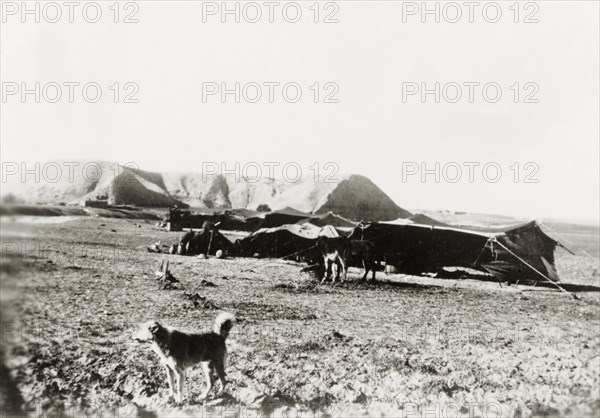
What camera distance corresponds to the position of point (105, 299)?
26.9 ft

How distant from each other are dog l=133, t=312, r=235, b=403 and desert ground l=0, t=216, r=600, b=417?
0.26m

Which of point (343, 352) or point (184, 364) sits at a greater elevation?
point (184, 364)

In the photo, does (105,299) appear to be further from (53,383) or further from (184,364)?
(184,364)

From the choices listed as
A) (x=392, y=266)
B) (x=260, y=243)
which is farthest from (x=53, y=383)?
(x=260, y=243)

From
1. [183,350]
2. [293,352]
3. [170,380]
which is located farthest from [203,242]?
[183,350]

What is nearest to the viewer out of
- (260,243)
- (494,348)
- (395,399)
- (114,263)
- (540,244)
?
(395,399)

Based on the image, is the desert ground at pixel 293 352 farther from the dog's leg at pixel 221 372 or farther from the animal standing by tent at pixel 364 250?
the animal standing by tent at pixel 364 250

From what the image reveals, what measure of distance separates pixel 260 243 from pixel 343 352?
13620mm

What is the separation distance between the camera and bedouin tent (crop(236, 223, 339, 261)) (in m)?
18.6

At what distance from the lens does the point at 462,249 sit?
1527cm

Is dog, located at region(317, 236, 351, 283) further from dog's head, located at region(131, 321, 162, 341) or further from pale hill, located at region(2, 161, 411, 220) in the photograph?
pale hill, located at region(2, 161, 411, 220)

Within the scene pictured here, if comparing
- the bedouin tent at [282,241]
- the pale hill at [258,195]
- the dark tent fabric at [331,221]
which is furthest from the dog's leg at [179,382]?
the pale hill at [258,195]

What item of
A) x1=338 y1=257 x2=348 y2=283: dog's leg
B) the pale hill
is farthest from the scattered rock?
the pale hill

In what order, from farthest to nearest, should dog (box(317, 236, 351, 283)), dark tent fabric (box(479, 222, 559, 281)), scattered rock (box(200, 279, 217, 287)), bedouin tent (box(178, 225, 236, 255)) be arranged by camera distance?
1. bedouin tent (box(178, 225, 236, 255))
2. dark tent fabric (box(479, 222, 559, 281))
3. dog (box(317, 236, 351, 283))
4. scattered rock (box(200, 279, 217, 287))
